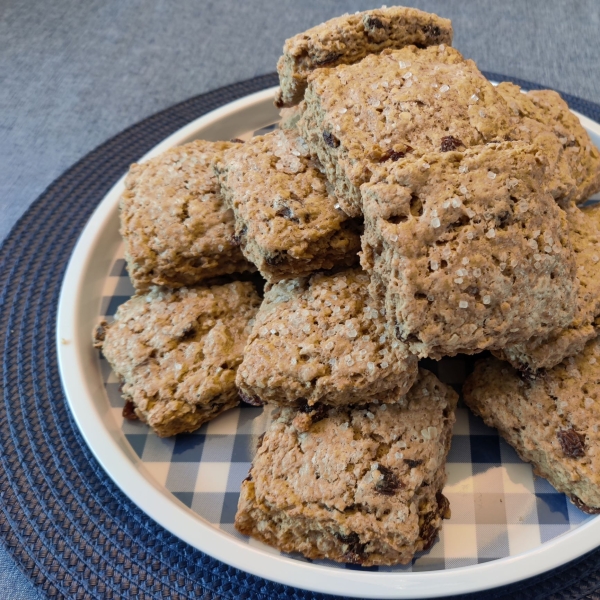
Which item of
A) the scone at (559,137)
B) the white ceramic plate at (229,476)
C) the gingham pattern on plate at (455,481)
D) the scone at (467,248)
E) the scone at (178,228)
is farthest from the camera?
the scone at (178,228)

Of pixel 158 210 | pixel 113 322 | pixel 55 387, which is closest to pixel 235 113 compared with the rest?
pixel 158 210

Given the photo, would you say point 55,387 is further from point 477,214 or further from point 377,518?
point 477,214

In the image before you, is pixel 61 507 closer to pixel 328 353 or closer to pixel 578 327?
pixel 328 353

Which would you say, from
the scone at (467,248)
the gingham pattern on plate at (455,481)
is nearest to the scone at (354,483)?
the gingham pattern on plate at (455,481)

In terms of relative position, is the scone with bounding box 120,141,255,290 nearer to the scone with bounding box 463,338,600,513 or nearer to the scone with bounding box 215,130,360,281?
the scone with bounding box 215,130,360,281

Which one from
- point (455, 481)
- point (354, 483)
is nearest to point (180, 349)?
point (354, 483)

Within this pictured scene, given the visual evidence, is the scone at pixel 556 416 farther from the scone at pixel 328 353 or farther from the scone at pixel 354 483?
the scone at pixel 328 353
